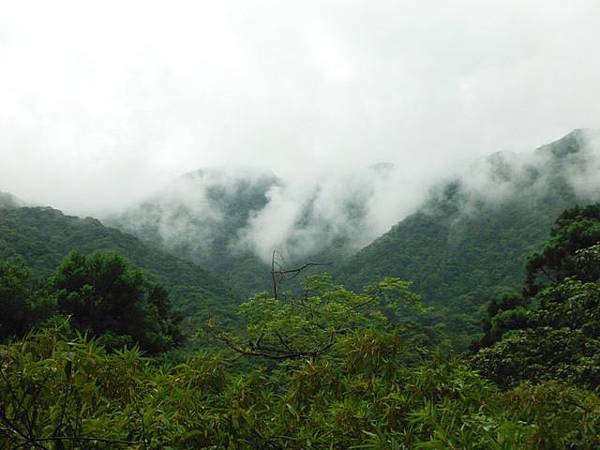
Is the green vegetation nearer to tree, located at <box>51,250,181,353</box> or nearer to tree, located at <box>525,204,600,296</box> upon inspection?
tree, located at <box>525,204,600,296</box>

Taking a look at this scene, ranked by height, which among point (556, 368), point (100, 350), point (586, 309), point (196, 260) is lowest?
point (556, 368)

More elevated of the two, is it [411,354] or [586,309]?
[411,354]

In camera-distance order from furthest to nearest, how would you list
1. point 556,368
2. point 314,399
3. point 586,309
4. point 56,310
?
point 56,310, point 556,368, point 586,309, point 314,399

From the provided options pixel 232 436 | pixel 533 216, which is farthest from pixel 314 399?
pixel 533 216

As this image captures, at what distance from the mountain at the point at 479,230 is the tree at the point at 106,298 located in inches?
933

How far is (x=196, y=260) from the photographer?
97.4 metres

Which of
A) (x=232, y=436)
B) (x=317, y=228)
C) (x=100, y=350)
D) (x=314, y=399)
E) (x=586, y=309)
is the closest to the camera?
(x=232, y=436)

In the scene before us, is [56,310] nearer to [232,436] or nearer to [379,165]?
[232,436]

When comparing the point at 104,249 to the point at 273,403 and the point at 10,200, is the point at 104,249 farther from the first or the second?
the point at 273,403

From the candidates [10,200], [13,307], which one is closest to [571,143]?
[13,307]

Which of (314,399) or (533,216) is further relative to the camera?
(533,216)

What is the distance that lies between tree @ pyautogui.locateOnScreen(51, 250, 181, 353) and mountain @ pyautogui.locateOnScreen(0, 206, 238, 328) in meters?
17.6

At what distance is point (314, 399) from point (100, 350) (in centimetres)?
141

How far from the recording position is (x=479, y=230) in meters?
67.9
